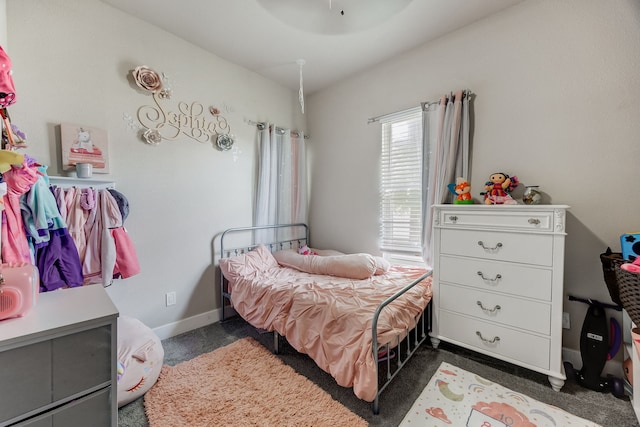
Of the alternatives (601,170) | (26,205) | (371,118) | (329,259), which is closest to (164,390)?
(26,205)

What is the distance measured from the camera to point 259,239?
298 cm

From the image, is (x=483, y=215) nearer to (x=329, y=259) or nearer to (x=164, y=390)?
(x=329, y=259)

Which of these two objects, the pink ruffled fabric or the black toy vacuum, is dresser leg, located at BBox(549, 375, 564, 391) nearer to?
the black toy vacuum

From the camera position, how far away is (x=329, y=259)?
250cm

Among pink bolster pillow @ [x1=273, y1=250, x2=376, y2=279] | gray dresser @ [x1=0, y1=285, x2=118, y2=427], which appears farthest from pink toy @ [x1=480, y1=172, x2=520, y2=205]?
gray dresser @ [x1=0, y1=285, x2=118, y2=427]

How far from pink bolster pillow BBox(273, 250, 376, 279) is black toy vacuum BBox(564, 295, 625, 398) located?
1.43 m

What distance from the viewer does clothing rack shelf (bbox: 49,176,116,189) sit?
170 cm

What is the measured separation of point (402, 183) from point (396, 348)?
1545 millimetres

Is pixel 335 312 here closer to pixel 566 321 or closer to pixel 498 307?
pixel 498 307

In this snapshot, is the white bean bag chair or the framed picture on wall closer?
the white bean bag chair

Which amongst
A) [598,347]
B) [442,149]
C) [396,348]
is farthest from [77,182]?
[598,347]

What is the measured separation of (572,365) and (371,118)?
2636mm

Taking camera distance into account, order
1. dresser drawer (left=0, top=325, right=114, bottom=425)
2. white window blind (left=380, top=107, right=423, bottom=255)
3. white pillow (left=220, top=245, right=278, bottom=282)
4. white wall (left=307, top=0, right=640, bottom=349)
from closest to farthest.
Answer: dresser drawer (left=0, top=325, right=114, bottom=425) < white wall (left=307, top=0, right=640, bottom=349) < white pillow (left=220, top=245, right=278, bottom=282) < white window blind (left=380, top=107, right=423, bottom=255)

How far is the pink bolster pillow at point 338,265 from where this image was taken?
2.32 m
